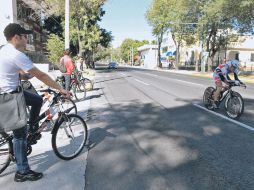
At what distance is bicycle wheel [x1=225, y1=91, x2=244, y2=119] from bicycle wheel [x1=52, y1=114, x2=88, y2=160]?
15.5 ft

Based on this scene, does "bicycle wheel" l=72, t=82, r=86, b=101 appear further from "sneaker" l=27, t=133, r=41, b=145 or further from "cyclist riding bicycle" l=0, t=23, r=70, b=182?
"cyclist riding bicycle" l=0, t=23, r=70, b=182

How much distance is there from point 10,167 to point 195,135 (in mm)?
3857

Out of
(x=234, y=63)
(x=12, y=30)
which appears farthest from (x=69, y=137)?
(x=234, y=63)

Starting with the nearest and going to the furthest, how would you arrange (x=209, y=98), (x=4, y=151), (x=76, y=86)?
(x=4, y=151), (x=209, y=98), (x=76, y=86)

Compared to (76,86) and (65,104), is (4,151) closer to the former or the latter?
(65,104)

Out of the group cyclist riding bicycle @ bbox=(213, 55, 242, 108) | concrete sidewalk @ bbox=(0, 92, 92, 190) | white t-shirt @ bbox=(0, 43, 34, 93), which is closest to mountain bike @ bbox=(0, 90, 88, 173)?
concrete sidewalk @ bbox=(0, 92, 92, 190)

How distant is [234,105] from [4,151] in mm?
6455

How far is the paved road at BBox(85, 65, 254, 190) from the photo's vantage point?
15.0 ft

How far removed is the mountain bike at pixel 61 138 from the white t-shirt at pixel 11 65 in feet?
2.36

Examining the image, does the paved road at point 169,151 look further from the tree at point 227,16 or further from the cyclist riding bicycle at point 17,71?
the tree at point 227,16

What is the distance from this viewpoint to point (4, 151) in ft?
15.4

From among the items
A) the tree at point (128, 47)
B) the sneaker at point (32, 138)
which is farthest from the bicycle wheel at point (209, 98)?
the tree at point (128, 47)

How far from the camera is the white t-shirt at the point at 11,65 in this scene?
4148 millimetres

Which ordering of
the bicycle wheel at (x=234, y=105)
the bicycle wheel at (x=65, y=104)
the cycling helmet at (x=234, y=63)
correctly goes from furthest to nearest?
the cycling helmet at (x=234, y=63) < the bicycle wheel at (x=234, y=105) < the bicycle wheel at (x=65, y=104)
